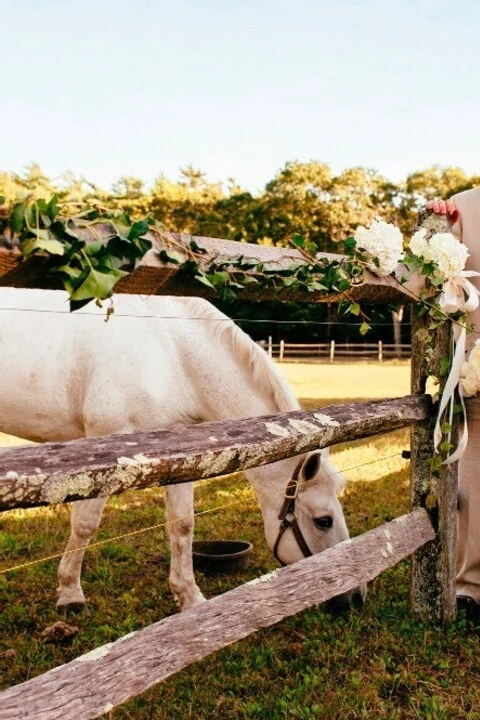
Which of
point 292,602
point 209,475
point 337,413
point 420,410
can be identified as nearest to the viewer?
point 209,475

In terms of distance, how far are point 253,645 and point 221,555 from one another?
3.87 ft

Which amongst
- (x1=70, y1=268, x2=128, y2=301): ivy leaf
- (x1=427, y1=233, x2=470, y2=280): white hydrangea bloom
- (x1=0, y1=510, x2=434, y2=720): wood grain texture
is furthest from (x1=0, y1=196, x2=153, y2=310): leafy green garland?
(x1=427, y1=233, x2=470, y2=280): white hydrangea bloom

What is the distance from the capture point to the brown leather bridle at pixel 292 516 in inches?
145

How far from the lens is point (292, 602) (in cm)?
268

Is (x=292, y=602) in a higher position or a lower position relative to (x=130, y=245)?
lower

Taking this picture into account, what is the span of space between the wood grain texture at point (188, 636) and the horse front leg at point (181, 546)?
131 centimetres

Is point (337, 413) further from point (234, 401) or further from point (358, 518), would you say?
point (358, 518)

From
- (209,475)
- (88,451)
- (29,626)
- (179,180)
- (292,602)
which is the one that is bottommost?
(29,626)

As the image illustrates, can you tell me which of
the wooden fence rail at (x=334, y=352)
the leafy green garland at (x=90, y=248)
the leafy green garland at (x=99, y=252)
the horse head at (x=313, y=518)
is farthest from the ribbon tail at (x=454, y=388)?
the wooden fence rail at (x=334, y=352)

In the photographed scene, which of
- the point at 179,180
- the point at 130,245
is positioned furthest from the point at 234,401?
the point at 179,180

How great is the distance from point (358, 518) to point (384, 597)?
1802 millimetres

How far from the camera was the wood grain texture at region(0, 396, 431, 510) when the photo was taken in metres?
1.77

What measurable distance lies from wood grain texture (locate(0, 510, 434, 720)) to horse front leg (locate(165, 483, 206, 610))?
4.31ft

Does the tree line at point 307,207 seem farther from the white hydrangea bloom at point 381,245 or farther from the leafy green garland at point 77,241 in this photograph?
the leafy green garland at point 77,241
